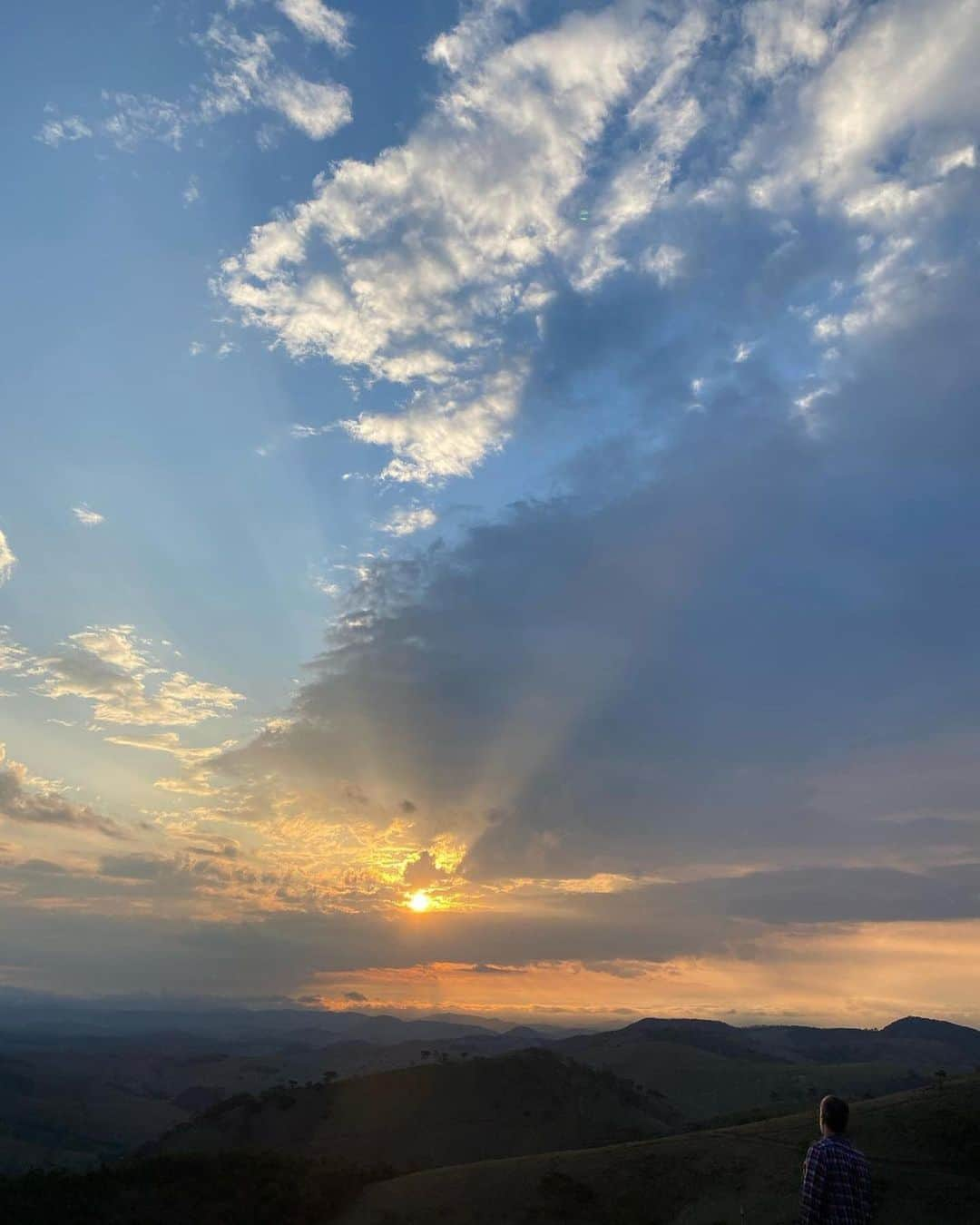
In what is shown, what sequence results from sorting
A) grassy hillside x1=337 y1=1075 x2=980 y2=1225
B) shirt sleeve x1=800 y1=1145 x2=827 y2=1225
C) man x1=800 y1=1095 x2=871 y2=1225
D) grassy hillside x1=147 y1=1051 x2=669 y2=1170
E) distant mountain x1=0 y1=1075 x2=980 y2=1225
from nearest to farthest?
man x1=800 y1=1095 x2=871 y2=1225, shirt sleeve x1=800 y1=1145 x2=827 y2=1225, grassy hillside x1=337 y1=1075 x2=980 y2=1225, distant mountain x1=0 y1=1075 x2=980 y2=1225, grassy hillside x1=147 y1=1051 x2=669 y2=1170

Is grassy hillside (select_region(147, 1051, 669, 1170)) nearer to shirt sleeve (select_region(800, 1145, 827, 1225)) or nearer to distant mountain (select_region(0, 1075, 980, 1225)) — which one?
distant mountain (select_region(0, 1075, 980, 1225))

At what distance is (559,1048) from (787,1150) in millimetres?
143019

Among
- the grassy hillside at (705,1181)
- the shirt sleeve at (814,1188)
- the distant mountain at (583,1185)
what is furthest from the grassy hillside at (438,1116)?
the shirt sleeve at (814,1188)

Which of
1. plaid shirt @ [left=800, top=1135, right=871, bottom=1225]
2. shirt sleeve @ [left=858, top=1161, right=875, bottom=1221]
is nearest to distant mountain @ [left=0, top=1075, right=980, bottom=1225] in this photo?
shirt sleeve @ [left=858, top=1161, right=875, bottom=1221]

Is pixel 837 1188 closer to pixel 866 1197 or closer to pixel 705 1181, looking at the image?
pixel 866 1197

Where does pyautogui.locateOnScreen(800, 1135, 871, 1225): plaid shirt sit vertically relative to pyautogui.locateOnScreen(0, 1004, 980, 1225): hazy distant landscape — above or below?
above

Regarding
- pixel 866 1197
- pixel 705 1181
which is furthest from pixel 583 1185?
pixel 866 1197

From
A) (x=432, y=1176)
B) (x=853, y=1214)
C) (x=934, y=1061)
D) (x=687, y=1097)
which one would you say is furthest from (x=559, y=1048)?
(x=853, y=1214)

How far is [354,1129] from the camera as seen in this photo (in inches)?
2847

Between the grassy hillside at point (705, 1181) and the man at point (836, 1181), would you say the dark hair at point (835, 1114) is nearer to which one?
the man at point (836, 1181)

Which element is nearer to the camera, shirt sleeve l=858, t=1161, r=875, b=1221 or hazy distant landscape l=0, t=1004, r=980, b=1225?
shirt sleeve l=858, t=1161, r=875, b=1221

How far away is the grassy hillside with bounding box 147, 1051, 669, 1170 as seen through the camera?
6962 cm

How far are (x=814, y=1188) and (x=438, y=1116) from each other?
72.2m

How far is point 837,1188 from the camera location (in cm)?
1175
